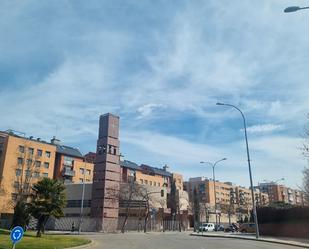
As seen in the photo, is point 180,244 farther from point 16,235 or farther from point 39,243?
point 16,235

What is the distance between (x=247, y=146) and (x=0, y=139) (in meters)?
59.4

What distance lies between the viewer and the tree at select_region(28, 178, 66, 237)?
30438 mm

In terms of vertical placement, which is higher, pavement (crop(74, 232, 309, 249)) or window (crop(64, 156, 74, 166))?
window (crop(64, 156, 74, 166))

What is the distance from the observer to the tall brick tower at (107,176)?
197 feet

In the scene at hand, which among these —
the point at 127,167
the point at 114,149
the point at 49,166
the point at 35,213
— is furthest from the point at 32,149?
the point at 35,213

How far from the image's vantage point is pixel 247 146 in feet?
113

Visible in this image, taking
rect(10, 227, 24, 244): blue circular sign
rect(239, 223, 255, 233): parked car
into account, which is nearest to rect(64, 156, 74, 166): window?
rect(239, 223, 255, 233): parked car

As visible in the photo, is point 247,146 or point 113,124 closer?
point 247,146

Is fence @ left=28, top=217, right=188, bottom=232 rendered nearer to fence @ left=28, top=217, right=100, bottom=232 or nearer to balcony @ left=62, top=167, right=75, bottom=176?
fence @ left=28, top=217, right=100, bottom=232

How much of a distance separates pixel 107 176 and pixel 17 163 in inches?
971

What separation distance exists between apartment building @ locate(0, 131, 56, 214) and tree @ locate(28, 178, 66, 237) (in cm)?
3621

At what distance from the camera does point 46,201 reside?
30.5 meters

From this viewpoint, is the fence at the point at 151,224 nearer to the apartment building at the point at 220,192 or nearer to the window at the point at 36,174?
the window at the point at 36,174

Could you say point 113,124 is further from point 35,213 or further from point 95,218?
point 35,213
